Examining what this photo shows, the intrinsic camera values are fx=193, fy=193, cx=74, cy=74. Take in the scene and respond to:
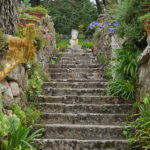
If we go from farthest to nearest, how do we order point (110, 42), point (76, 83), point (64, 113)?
point (110, 42) < point (76, 83) < point (64, 113)

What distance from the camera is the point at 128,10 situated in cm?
375

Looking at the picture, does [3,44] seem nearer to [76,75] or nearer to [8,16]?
[8,16]

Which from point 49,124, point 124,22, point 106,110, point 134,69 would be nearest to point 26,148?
point 49,124

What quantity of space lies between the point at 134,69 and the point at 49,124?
1878 mm

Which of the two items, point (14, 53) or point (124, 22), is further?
point (124, 22)

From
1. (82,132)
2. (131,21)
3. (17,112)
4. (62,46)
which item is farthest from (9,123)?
(62,46)

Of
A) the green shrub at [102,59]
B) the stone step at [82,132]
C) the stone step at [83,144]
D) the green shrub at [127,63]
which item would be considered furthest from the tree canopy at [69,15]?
the stone step at [83,144]

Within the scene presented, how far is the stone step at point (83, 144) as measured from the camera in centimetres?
267

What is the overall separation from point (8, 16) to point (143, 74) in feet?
8.21

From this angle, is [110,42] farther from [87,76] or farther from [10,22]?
[10,22]

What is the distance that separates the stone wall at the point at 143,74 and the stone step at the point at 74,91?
0.83m

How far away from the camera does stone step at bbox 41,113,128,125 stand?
3.32 meters

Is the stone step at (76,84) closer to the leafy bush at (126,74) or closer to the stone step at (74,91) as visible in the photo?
the stone step at (74,91)

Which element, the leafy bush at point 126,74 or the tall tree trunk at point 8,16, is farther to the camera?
the leafy bush at point 126,74
